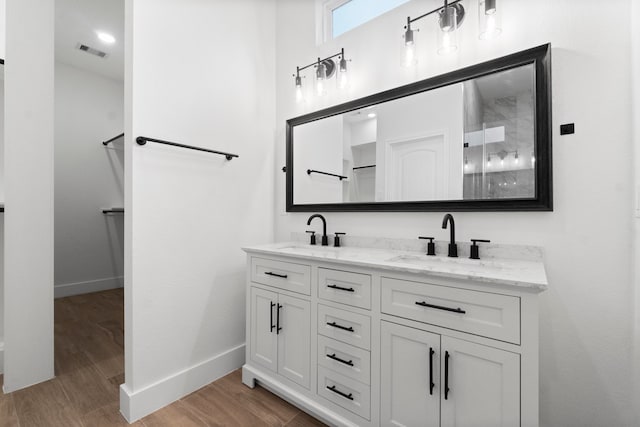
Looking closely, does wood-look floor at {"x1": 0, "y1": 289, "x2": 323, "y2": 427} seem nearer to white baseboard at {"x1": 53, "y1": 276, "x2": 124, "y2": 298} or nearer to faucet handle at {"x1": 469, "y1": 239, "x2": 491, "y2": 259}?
faucet handle at {"x1": 469, "y1": 239, "x2": 491, "y2": 259}

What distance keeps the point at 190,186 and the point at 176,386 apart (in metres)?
1.20

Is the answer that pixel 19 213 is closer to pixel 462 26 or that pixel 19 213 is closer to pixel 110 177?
pixel 110 177

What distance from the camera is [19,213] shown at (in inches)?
68.4

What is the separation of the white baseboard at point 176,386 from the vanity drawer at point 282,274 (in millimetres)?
650

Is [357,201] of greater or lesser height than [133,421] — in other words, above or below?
above

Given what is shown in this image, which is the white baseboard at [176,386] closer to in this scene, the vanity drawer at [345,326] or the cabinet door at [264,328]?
the cabinet door at [264,328]

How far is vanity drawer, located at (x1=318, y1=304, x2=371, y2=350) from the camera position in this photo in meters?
1.31

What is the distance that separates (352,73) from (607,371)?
2.04m

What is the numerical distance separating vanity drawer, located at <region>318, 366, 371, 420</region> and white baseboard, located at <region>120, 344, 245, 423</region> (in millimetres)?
838

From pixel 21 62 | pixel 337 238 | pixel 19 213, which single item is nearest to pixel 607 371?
pixel 337 238

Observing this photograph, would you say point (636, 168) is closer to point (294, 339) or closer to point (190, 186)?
point (294, 339)

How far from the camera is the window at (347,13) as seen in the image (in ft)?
6.56

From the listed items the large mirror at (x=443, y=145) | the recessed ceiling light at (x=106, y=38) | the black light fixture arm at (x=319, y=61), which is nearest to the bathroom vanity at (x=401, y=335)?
the large mirror at (x=443, y=145)

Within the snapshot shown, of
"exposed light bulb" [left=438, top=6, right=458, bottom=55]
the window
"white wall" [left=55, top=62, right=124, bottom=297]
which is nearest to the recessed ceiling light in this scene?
"white wall" [left=55, top=62, right=124, bottom=297]
